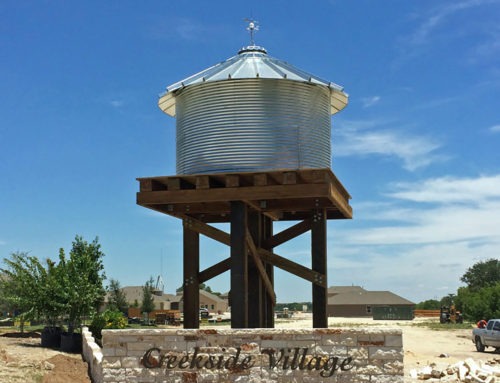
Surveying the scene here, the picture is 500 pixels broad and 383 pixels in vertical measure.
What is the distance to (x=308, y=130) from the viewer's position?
1792 cm

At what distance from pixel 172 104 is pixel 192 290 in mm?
5741

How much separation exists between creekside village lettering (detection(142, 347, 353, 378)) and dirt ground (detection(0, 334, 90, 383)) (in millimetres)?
4681

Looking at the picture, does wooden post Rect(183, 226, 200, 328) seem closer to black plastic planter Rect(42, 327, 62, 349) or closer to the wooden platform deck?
the wooden platform deck

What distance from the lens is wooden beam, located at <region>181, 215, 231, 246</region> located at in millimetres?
18500

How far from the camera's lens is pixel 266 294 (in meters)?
20.6

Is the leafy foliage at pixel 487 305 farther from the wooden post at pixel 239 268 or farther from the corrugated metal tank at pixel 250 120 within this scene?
the wooden post at pixel 239 268

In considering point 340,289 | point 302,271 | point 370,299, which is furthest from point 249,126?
point 340,289

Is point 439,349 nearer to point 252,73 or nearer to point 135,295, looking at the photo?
point 252,73

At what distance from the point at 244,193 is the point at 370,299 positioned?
73.4 meters

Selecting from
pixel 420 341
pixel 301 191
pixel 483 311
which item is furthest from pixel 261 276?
pixel 483 311

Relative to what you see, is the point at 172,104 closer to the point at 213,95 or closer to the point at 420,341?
the point at 213,95

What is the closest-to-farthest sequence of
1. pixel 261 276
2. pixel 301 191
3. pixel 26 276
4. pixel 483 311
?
pixel 301 191, pixel 261 276, pixel 26 276, pixel 483 311

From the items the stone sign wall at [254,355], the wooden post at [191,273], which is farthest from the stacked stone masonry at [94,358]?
the wooden post at [191,273]

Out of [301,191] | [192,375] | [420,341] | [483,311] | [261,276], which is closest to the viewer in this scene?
[192,375]
